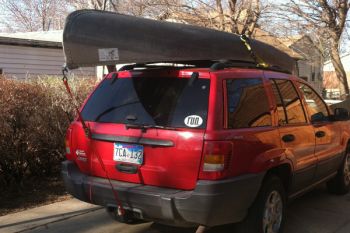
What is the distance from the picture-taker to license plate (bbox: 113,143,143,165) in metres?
4.30

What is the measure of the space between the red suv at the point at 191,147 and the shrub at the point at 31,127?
1.81m

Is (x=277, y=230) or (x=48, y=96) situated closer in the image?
(x=277, y=230)

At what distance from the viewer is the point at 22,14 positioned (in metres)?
40.6

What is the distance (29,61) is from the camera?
16219 mm

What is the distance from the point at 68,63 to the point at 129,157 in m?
1.00

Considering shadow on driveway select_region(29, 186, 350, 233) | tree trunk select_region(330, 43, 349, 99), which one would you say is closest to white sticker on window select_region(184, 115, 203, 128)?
shadow on driveway select_region(29, 186, 350, 233)

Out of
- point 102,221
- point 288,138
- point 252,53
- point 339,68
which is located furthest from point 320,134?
point 339,68

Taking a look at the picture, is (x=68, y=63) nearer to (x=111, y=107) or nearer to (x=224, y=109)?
(x=111, y=107)

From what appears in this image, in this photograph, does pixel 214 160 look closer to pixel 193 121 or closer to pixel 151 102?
pixel 193 121

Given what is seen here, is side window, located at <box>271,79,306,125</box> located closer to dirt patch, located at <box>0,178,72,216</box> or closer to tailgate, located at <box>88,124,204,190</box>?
tailgate, located at <box>88,124,204,190</box>

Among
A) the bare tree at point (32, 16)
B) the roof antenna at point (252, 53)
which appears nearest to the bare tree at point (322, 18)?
the roof antenna at point (252, 53)

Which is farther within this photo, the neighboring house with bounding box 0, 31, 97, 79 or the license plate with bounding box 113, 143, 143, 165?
the neighboring house with bounding box 0, 31, 97, 79

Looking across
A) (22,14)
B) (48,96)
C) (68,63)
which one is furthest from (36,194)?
(22,14)

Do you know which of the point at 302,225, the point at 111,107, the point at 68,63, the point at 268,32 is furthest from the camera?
the point at 268,32
